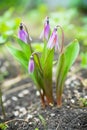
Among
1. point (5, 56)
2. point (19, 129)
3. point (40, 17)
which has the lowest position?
point (19, 129)

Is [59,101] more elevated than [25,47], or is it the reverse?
[25,47]

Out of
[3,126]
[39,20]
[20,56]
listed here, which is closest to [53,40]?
[20,56]

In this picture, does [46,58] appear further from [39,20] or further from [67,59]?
[39,20]

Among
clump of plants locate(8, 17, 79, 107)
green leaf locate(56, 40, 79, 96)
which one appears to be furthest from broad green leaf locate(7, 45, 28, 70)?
green leaf locate(56, 40, 79, 96)

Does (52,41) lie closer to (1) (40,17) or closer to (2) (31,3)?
(1) (40,17)

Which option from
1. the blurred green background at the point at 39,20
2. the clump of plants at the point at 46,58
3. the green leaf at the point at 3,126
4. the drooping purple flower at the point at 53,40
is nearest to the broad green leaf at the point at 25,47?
the clump of plants at the point at 46,58

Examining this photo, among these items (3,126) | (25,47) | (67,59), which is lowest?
(3,126)

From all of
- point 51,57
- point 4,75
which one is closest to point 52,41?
point 51,57

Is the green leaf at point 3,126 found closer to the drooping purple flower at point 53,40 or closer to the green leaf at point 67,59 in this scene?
the green leaf at point 67,59
